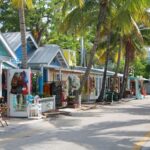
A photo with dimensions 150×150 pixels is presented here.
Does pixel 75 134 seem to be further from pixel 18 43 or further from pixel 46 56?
pixel 18 43

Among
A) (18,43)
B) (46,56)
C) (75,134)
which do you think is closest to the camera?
(75,134)

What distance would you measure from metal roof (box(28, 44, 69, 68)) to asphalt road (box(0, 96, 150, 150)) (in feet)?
33.6

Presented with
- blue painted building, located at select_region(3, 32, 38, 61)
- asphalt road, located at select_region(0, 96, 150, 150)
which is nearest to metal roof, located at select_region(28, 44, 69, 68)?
blue painted building, located at select_region(3, 32, 38, 61)

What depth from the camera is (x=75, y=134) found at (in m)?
15.2

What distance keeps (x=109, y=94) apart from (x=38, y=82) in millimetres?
9263

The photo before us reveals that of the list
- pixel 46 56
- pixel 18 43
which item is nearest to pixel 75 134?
pixel 46 56

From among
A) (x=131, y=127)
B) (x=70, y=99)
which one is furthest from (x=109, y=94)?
(x=131, y=127)

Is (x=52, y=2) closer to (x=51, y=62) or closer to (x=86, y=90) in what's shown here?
(x=86, y=90)

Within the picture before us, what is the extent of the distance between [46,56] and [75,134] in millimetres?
16435

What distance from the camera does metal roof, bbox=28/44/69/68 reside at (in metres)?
30.3

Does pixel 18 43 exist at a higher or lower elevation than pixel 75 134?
higher

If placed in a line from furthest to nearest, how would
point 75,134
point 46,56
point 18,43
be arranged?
point 46,56
point 18,43
point 75,134

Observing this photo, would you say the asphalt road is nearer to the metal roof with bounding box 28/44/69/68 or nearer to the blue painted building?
the metal roof with bounding box 28/44/69/68

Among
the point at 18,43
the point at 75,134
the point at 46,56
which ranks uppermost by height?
the point at 18,43
